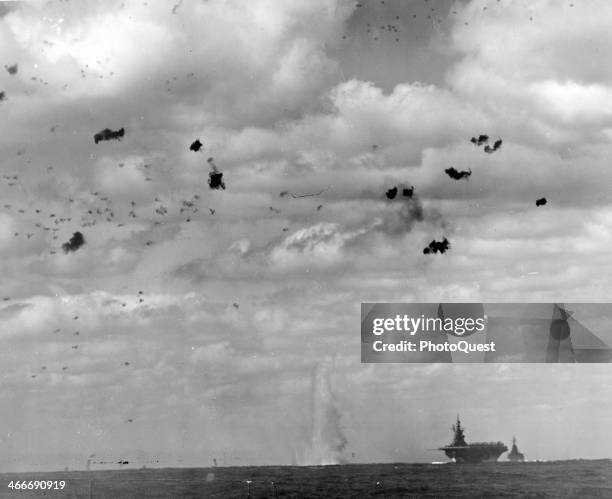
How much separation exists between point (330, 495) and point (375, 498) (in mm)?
10012

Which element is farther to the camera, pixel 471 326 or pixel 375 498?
pixel 375 498

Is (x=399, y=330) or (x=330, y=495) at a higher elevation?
(x=399, y=330)

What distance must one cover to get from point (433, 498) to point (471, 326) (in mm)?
129487

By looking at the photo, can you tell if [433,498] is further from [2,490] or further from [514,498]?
[2,490]

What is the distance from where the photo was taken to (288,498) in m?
191

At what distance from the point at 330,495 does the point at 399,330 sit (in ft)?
426

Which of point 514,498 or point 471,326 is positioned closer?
point 471,326

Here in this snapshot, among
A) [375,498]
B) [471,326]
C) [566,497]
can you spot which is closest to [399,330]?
[471,326]

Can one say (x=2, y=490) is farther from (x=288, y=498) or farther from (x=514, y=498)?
(x=514, y=498)

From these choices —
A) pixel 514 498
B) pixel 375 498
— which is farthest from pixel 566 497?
pixel 375 498

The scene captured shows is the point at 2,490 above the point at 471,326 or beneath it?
beneath

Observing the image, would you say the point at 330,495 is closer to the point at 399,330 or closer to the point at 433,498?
the point at 433,498

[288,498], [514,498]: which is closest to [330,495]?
[288,498]

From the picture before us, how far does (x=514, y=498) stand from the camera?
186500 mm
